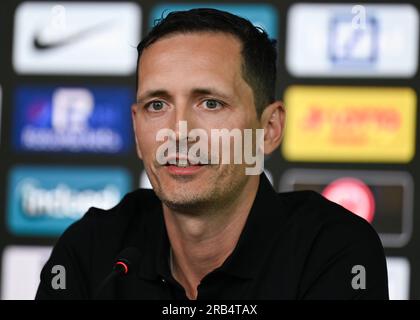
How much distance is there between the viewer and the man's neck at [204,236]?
1.34 metres

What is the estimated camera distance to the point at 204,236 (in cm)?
136

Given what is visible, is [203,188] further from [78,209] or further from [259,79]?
[78,209]

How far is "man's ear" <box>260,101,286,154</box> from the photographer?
1.42 meters

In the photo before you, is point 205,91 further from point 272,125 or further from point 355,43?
point 355,43

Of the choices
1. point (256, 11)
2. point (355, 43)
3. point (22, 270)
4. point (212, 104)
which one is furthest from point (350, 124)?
point (212, 104)

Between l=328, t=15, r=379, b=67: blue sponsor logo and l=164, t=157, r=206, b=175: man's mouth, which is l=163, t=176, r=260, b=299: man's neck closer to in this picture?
l=164, t=157, r=206, b=175: man's mouth

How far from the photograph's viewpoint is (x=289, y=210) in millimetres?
1438

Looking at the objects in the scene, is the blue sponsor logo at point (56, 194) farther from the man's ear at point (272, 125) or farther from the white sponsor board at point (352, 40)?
the man's ear at point (272, 125)

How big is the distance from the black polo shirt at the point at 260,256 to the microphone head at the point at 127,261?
12 centimetres

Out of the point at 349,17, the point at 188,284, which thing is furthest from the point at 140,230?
the point at 349,17

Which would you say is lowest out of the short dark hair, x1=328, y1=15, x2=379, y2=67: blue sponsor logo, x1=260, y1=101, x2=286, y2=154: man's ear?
x1=260, y1=101, x2=286, y2=154: man's ear

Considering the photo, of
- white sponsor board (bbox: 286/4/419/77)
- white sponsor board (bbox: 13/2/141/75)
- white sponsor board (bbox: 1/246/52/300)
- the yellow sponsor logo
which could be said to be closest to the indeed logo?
white sponsor board (bbox: 1/246/52/300)

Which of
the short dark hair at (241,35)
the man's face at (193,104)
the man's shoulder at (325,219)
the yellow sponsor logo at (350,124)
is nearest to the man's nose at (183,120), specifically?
the man's face at (193,104)

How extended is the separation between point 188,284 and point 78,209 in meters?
1.49
